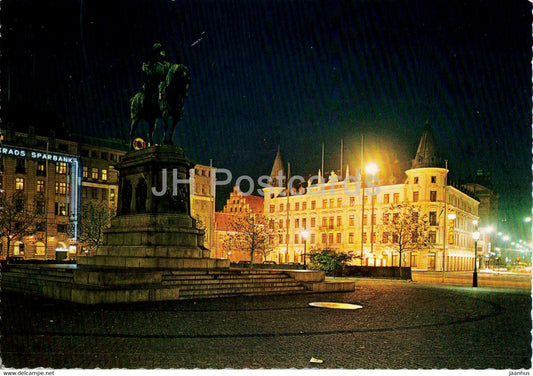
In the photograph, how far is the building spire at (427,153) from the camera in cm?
8106

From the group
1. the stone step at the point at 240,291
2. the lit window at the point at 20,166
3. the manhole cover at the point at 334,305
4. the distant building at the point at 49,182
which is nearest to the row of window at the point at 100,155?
the distant building at the point at 49,182

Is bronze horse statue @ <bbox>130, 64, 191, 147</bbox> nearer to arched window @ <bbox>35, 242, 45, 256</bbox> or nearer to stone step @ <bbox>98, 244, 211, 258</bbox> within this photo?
stone step @ <bbox>98, 244, 211, 258</bbox>

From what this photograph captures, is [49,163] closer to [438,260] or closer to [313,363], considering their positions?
[438,260]

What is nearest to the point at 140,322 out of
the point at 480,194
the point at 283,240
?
the point at 283,240

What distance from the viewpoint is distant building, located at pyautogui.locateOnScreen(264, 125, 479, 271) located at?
79.2 meters

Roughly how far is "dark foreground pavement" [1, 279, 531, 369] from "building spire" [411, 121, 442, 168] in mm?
69563

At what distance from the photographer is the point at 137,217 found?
67.6 ft

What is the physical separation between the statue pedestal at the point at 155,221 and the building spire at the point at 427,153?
66.4m

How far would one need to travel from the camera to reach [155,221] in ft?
65.6

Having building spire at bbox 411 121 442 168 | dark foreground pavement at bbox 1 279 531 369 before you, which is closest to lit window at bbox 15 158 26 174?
building spire at bbox 411 121 442 168

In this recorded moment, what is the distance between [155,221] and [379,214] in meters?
68.7

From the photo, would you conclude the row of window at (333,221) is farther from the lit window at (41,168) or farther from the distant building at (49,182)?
the lit window at (41,168)

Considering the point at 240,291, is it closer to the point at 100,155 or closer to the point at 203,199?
the point at 100,155

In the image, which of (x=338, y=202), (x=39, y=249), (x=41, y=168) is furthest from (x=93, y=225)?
(x=338, y=202)
